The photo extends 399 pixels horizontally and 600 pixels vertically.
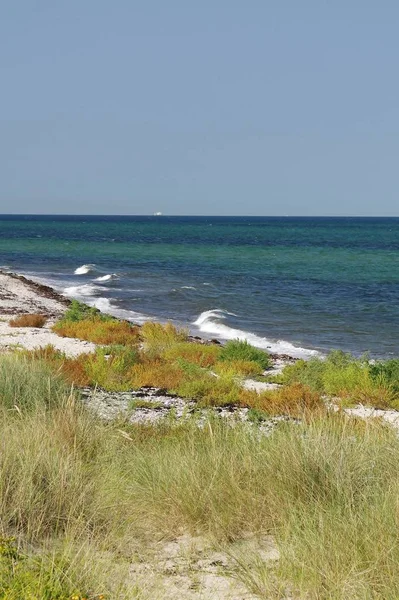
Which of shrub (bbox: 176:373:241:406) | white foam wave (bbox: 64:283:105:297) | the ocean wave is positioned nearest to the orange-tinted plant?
shrub (bbox: 176:373:241:406)

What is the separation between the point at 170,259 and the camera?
2283 inches

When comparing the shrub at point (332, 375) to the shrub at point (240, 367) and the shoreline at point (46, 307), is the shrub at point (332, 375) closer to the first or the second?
the shrub at point (240, 367)

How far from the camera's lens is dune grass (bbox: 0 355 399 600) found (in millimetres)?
4281

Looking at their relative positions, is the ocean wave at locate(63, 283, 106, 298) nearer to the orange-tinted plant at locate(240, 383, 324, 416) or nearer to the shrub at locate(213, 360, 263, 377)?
the shrub at locate(213, 360, 263, 377)

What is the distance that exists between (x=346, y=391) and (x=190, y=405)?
307 cm

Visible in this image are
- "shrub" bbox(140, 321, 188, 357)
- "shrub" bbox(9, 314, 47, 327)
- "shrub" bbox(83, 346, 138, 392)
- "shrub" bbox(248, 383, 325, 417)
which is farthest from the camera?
"shrub" bbox(9, 314, 47, 327)

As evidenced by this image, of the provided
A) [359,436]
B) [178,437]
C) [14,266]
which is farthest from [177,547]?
[14,266]

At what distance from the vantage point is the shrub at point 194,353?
613 inches

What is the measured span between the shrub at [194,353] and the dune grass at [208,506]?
28.7 feet

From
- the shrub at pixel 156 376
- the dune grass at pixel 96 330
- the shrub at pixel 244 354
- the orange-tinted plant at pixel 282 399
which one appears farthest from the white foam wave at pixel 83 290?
the orange-tinted plant at pixel 282 399

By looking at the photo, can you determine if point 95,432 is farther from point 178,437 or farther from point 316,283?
point 316,283

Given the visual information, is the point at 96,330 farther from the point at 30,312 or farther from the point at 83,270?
the point at 83,270

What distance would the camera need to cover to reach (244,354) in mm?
16234

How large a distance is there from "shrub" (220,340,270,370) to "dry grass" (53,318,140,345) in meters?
2.31
